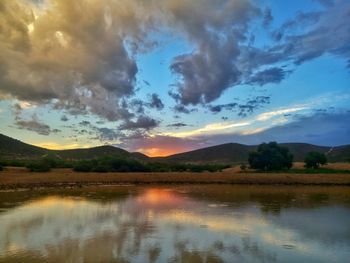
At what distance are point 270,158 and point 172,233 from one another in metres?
71.7

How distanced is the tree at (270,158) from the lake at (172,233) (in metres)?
54.6

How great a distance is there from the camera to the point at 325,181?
228 ft

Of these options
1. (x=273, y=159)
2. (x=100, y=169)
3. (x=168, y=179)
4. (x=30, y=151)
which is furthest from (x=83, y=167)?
(x=30, y=151)

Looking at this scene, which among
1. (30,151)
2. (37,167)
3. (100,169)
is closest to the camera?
(37,167)

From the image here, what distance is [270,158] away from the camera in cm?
9038

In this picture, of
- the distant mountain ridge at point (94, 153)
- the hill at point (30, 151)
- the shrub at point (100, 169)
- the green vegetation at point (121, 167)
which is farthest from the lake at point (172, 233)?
the hill at point (30, 151)

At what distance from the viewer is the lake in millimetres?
16938

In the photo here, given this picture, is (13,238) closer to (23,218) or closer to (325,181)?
(23,218)

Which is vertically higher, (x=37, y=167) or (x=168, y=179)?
(x=37, y=167)

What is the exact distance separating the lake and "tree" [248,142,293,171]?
179 ft

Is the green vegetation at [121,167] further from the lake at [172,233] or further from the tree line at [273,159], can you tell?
the lake at [172,233]

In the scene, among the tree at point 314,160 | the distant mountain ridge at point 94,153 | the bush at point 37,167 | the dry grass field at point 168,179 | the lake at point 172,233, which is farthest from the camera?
the distant mountain ridge at point 94,153

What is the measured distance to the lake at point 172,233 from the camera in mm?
16938

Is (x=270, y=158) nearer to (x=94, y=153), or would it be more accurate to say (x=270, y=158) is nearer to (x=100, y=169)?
(x=100, y=169)
